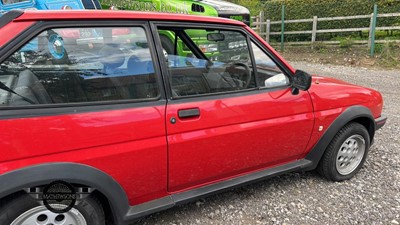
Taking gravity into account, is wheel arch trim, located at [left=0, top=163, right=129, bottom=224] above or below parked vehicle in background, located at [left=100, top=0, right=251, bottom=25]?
below

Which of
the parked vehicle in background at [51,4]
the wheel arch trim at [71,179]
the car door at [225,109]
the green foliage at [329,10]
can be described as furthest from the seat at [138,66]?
the green foliage at [329,10]

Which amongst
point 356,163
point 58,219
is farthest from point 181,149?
point 356,163

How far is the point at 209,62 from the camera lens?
2.86 metres

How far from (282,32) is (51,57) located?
13.1 metres

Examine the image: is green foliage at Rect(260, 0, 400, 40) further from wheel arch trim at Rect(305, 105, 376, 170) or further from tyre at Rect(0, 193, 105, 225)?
tyre at Rect(0, 193, 105, 225)

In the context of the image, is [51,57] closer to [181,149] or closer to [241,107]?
[181,149]

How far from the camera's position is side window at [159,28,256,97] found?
2.59m

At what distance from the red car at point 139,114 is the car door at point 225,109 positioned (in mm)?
10

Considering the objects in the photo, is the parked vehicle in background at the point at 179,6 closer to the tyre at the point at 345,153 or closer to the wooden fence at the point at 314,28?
the tyre at the point at 345,153

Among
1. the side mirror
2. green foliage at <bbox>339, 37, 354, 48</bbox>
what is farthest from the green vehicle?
green foliage at <bbox>339, 37, 354, 48</bbox>

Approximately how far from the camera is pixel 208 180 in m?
2.71

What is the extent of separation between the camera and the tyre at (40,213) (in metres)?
1.94

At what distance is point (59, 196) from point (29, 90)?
2.23 feet

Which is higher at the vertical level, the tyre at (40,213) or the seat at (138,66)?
the seat at (138,66)
